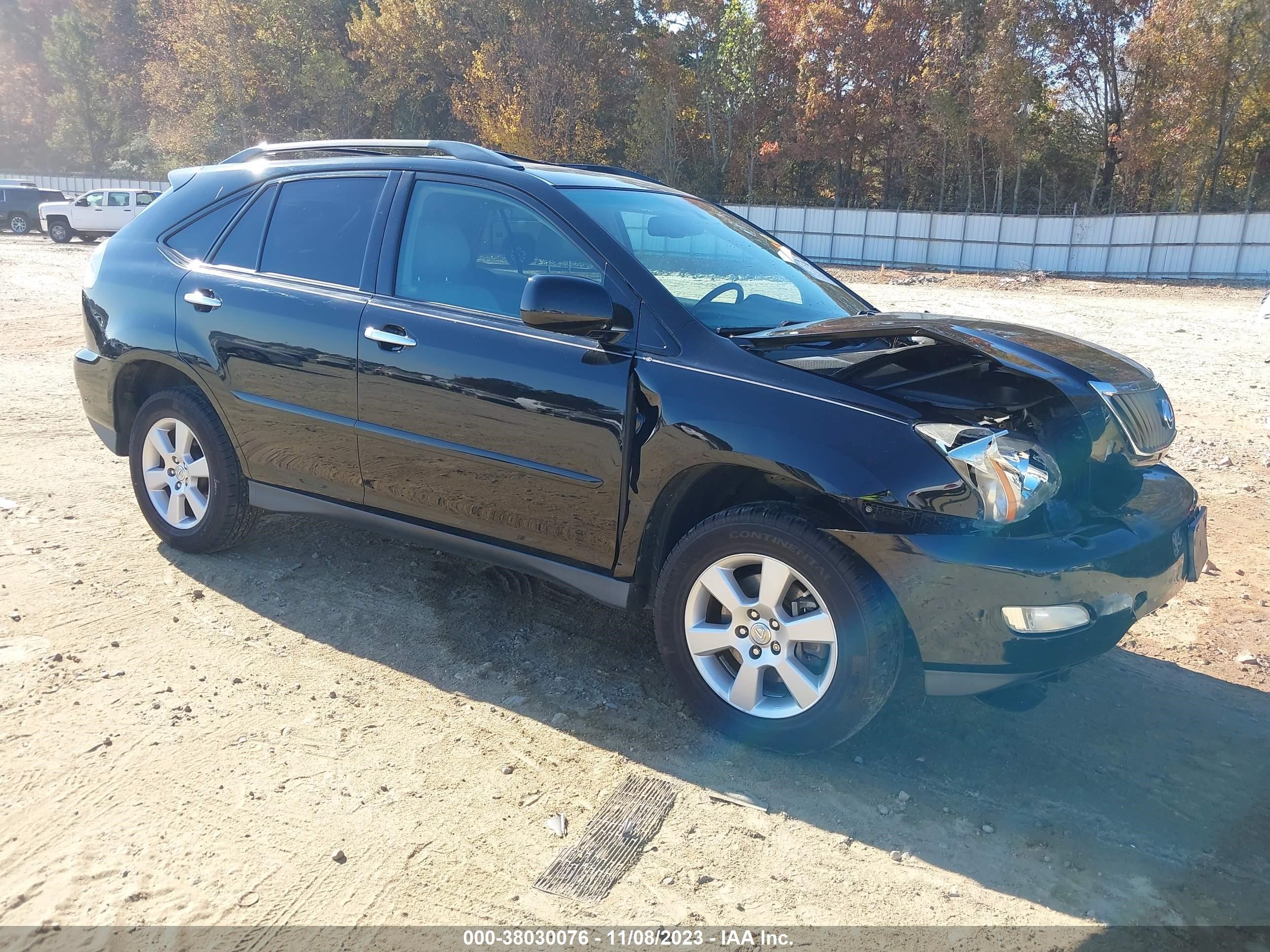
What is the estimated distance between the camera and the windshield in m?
3.49

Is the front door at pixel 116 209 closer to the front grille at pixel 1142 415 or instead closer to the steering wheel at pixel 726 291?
the steering wheel at pixel 726 291

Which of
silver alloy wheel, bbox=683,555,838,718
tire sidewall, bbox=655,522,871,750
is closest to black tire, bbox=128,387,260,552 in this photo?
tire sidewall, bbox=655,522,871,750

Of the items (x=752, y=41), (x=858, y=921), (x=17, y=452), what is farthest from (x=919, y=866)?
(x=752, y=41)

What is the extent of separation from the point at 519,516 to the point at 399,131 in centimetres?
4519

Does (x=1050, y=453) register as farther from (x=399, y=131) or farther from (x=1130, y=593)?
(x=399, y=131)

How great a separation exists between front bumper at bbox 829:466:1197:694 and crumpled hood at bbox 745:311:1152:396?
521mm

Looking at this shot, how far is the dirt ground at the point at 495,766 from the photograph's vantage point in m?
2.50

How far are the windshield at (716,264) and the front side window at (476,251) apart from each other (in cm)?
19

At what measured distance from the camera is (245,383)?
13.6 feet

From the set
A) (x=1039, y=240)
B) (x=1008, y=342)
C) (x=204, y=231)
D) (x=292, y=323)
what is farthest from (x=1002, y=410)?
(x=1039, y=240)

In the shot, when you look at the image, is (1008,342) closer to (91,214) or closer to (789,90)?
(91,214)

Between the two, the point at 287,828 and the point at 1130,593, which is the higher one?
the point at 1130,593

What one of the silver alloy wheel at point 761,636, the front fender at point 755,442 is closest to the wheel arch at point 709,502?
the front fender at point 755,442

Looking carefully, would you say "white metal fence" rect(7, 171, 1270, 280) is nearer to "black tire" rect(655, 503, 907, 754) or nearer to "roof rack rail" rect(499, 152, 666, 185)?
"roof rack rail" rect(499, 152, 666, 185)
